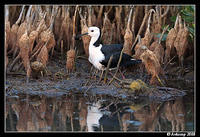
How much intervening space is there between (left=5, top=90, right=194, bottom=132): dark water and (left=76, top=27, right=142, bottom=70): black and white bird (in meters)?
0.80

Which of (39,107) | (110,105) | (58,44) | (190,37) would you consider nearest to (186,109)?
(110,105)

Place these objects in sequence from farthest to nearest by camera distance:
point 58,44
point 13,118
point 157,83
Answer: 1. point 58,44
2. point 157,83
3. point 13,118

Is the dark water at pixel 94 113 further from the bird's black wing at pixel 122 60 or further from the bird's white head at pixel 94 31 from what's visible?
the bird's white head at pixel 94 31

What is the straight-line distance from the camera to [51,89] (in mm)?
7938

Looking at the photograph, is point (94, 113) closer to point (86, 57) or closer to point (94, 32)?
point (94, 32)

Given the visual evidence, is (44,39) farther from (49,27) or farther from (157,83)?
(157,83)

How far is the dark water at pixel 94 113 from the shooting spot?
615cm

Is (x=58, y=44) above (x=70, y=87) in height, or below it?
above

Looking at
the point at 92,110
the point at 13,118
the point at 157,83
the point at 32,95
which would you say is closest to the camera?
the point at 13,118

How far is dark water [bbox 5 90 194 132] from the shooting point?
20.2 feet

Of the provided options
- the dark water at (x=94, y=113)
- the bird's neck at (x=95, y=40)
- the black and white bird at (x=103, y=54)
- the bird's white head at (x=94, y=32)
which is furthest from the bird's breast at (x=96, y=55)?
the dark water at (x=94, y=113)

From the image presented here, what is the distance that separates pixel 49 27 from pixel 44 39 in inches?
12.4

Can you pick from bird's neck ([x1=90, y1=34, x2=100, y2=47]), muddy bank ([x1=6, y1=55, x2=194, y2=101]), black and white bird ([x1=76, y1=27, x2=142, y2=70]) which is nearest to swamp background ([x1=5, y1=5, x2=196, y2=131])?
muddy bank ([x1=6, y1=55, x2=194, y2=101])

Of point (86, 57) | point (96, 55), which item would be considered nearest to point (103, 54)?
point (96, 55)
